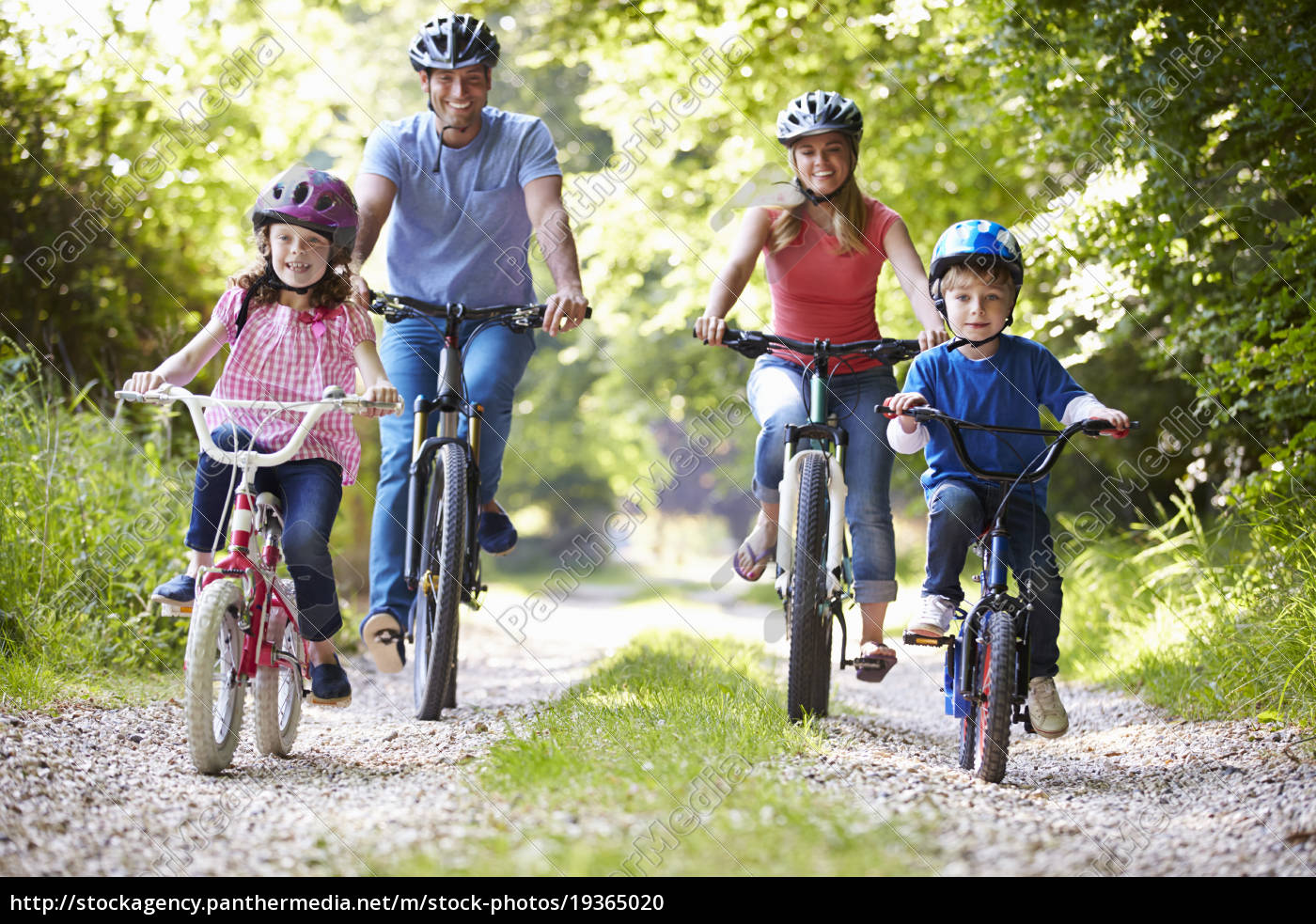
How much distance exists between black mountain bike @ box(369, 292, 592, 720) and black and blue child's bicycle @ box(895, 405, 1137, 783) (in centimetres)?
168

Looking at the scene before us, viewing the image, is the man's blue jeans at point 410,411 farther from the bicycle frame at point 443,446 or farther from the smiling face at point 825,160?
the smiling face at point 825,160

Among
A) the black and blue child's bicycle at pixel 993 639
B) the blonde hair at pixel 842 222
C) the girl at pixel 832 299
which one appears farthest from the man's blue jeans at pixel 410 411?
the black and blue child's bicycle at pixel 993 639

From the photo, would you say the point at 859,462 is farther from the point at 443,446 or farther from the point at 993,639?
the point at 443,446

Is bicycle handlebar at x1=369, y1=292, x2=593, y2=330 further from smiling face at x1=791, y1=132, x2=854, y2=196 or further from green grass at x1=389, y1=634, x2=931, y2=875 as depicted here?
green grass at x1=389, y1=634, x2=931, y2=875

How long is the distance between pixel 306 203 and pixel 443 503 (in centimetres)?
121

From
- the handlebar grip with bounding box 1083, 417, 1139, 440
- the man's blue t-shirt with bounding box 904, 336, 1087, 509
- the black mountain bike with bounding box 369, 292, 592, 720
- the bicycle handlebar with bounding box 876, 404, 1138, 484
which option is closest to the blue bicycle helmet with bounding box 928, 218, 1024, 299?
the man's blue t-shirt with bounding box 904, 336, 1087, 509

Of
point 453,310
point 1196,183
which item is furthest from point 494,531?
point 1196,183

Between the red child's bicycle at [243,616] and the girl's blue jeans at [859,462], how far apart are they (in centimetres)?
156

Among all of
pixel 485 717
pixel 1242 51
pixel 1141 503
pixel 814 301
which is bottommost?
pixel 485 717

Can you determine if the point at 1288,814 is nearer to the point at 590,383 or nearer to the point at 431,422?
the point at 431,422

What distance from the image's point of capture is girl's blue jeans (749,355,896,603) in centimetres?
465

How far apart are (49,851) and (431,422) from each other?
96.7 inches

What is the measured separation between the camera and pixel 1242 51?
557cm
